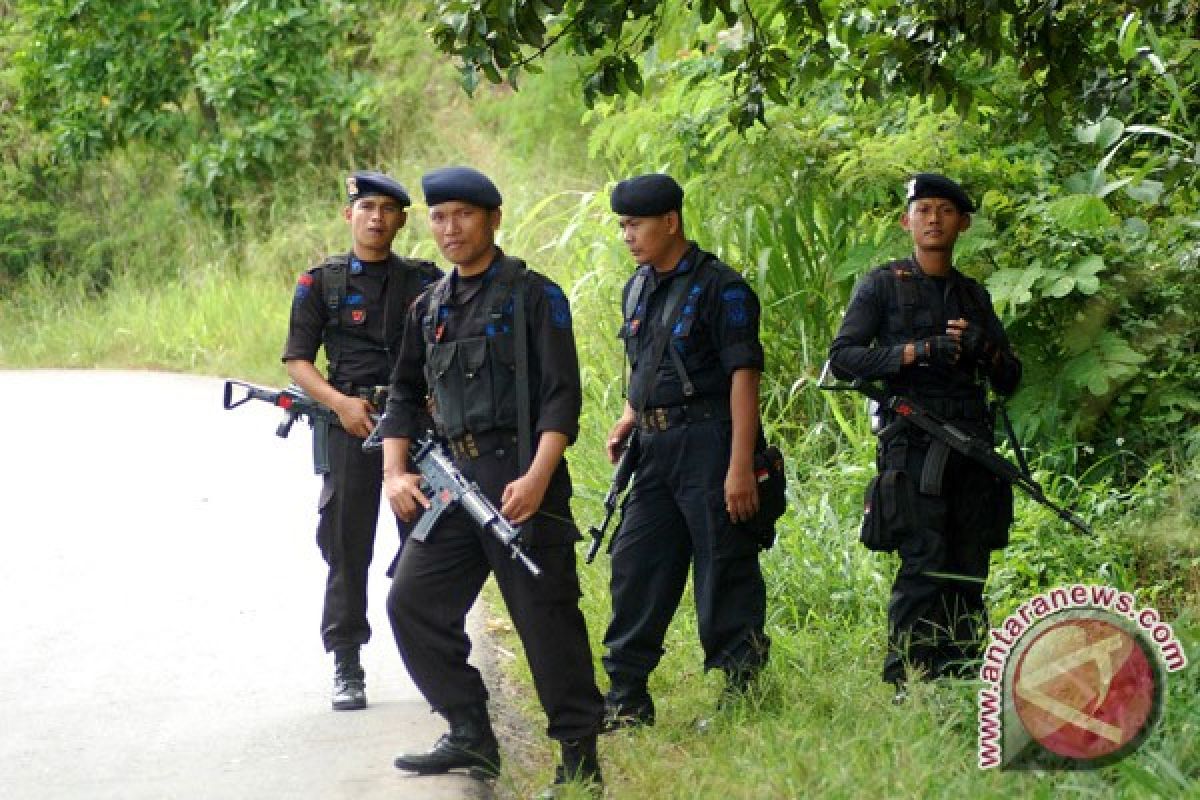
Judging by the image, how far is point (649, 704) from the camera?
6836mm

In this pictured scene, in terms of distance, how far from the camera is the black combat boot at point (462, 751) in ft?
20.6

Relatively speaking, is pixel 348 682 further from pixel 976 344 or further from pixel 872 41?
pixel 872 41

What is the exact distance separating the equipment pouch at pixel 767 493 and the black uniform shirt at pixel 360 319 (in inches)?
62.2

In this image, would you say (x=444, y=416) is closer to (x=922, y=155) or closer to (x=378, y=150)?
(x=922, y=155)

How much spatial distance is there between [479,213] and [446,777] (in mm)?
1819

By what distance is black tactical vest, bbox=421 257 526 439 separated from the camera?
20.0 feet

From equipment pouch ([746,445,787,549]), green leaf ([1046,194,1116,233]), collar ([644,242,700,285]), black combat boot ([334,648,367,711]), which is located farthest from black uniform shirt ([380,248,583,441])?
green leaf ([1046,194,1116,233])

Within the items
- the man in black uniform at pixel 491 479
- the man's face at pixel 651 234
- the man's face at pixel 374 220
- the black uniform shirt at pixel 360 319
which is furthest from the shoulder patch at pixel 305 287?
the man's face at pixel 651 234

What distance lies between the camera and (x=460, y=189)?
20.1 ft

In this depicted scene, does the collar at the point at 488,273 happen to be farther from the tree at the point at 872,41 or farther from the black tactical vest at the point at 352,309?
the black tactical vest at the point at 352,309

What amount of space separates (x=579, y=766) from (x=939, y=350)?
5.87ft

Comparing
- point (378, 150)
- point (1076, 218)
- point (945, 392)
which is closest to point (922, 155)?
point (1076, 218)

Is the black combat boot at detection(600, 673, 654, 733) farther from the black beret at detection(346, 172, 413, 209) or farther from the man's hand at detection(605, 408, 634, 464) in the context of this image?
the black beret at detection(346, 172, 413, 209)

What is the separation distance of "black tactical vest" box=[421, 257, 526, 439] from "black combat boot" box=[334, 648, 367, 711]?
63.3 inches
